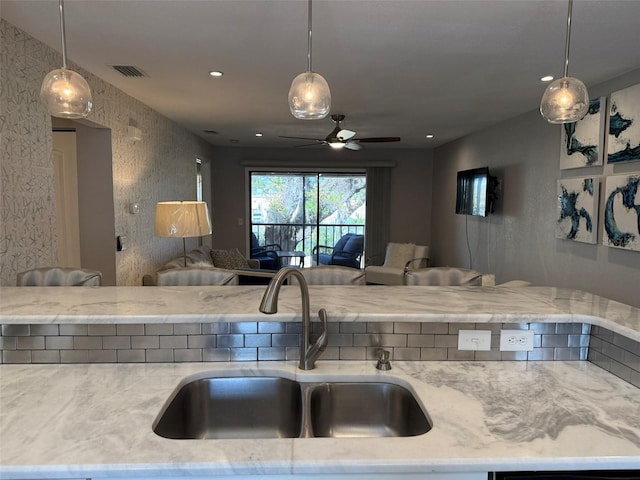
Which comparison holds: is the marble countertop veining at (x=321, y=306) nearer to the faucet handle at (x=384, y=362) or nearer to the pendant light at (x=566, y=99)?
the faucet handle at (x=384, y=362)

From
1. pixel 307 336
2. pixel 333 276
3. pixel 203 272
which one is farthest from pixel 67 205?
pixel 307 336

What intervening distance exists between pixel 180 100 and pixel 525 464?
395cm

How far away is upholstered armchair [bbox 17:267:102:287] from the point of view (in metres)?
2.21

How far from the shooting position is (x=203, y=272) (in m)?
2.45

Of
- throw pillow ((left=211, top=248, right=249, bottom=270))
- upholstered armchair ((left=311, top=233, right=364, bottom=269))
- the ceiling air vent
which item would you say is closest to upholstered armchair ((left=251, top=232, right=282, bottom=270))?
upholstered armchair ((left=311, top=233, right=364, bottom=269))

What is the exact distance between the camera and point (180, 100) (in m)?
3.90

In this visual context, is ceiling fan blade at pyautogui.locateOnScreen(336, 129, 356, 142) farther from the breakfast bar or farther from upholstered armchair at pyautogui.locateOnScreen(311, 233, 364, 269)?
upholstered armchair at pyautogui.locateOnScreen(311, 233, 364, 269)

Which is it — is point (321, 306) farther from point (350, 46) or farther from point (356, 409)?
point (350, 46)

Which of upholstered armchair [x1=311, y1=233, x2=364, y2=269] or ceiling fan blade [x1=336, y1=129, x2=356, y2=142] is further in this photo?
upholstered armchair [x1=311, y1=233, x2=364, y2=269]

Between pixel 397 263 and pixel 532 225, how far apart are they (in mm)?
2838

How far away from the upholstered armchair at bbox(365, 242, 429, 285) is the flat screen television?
48.6 inches

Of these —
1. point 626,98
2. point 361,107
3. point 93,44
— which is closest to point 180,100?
point 93,44

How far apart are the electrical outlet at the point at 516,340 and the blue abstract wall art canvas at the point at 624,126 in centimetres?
220

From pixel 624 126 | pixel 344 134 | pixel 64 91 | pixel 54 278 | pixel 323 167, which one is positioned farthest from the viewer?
pixel 323 167
